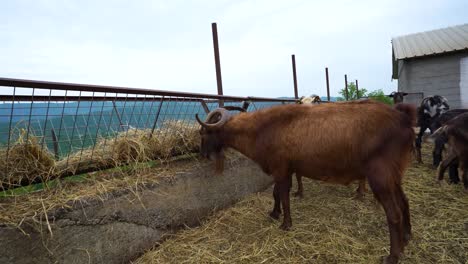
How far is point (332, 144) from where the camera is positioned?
2.99 m

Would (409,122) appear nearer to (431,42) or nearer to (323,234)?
(323,234)

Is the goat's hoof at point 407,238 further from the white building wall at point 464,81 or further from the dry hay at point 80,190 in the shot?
the white building wall at point 464,81

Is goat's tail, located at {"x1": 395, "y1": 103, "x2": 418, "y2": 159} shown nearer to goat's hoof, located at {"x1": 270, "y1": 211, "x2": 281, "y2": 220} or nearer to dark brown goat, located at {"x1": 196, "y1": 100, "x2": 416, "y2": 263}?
dark brown goat, located at {"x1": 196, "y1": 100, "x2": 416, "y2": 263}

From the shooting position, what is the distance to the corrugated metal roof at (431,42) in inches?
439

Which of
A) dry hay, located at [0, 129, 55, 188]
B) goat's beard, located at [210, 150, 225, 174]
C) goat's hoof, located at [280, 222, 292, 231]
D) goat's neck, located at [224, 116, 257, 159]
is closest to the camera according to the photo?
dry hay, located at [0, 129, 55, 188]

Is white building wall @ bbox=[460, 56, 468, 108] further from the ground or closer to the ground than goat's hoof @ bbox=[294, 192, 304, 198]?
further from the ground

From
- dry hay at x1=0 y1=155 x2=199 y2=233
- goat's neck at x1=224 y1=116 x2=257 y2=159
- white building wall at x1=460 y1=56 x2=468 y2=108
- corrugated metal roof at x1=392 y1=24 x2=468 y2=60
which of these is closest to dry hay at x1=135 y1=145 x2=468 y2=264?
dry hay at x1=0 y1=155 x2=199 y2=233

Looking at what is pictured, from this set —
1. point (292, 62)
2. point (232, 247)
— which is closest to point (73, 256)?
point (232, 247)

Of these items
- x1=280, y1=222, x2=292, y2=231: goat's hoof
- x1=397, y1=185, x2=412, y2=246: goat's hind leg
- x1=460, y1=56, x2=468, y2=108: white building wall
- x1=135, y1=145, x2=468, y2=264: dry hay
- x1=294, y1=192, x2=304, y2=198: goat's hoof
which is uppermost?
x1=460, y1=56, x2=468, y2=108: white building wall

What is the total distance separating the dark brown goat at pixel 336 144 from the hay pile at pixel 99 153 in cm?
63

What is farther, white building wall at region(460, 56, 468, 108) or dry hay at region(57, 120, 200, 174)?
white building wall at region(460, 56, 468, 108)

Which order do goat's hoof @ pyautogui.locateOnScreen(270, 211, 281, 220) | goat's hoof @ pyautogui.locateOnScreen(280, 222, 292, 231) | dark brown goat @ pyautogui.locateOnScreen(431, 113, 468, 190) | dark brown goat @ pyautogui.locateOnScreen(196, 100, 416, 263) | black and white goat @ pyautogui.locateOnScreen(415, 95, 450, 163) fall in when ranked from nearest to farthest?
dark brown goat @ pyautogui.locateOnScreen(196, 100, 416, 263), goat's hoof @ pyautogui.locateOnScreen(280, 222, 292, 231), goat's hoof @ pyautogui.locateOnScreen(270, 211, 281, 220), dark brown goat @ pyautogui.locateOnScreen(431, 113, 468, 190), black and white goat @ pyautogui.locateOnScreen(415, 95, 450, 163)

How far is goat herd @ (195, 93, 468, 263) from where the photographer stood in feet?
9.06

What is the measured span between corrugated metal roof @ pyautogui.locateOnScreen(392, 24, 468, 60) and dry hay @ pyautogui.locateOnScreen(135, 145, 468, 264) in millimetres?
8830
